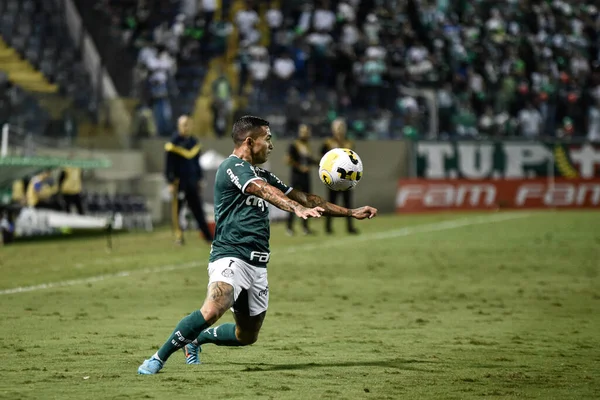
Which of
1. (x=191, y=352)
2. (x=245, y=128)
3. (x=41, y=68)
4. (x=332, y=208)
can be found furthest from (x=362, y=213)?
(x=41, y=68)

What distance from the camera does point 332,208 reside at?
8070 millimetres

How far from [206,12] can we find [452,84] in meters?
7.89

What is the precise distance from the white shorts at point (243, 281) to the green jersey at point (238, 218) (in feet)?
0.18

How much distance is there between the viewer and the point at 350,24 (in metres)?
36.0

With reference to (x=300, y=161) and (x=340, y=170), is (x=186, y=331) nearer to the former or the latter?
(x=340, y=170)

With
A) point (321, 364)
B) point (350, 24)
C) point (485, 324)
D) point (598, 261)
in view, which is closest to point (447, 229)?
point (598, 261)

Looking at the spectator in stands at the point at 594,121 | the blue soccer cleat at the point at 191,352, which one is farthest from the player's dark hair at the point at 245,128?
the spectator in stands at the point at 594,121

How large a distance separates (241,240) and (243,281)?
288 millimetres

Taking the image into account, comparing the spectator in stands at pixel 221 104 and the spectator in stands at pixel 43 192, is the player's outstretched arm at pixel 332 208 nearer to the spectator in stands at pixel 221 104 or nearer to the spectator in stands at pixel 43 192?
the spectator in stands at pixel 43 192

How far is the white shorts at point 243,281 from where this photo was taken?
7895 millimetres

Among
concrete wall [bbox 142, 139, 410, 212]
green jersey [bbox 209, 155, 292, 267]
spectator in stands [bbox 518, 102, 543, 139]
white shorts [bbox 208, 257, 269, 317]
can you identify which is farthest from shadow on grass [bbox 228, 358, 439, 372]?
spectator in stands [bbox 518, 102, 543, 139]

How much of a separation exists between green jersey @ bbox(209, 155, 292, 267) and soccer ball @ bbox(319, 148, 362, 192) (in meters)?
0.47

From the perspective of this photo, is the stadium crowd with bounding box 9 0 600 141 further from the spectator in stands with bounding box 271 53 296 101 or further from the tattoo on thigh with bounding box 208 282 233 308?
the tattoo on thigh with bounding box 208 282 233 308

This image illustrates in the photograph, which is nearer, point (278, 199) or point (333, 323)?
point (278, 199)
